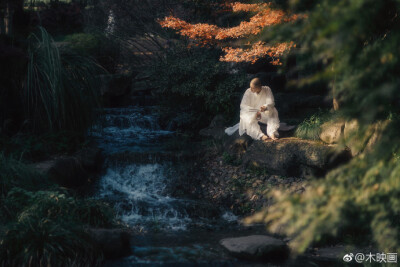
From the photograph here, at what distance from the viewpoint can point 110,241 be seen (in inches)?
218

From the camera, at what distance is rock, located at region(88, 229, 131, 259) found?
5.49 meters

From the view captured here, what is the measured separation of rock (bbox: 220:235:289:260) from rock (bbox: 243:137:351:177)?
7.91 ft

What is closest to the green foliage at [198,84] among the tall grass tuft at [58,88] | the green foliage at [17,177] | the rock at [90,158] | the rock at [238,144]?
the rock at [238,144]

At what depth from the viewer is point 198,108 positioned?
40.8 ft

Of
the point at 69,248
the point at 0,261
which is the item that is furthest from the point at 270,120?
the point at 0,261

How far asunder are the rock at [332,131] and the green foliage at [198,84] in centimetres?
324

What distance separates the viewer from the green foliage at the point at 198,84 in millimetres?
11320

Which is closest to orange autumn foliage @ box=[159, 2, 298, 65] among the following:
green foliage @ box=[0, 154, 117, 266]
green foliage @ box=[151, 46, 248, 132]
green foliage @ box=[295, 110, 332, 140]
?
green foliage @ box=[151, 46, 248, 132]

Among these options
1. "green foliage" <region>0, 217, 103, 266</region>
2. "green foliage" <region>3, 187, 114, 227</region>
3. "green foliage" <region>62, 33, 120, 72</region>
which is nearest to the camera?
"green foliage" <region>0, 217, 103, 266</region>

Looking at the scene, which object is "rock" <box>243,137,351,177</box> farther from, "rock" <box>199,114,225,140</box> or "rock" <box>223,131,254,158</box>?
"rock" <box>199,114,225,140</box>

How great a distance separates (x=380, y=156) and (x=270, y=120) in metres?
6.73

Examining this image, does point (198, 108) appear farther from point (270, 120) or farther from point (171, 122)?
point (270, 120)

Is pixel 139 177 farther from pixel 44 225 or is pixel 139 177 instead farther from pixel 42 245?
pixel 42 245

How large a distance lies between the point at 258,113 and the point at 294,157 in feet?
4.42
